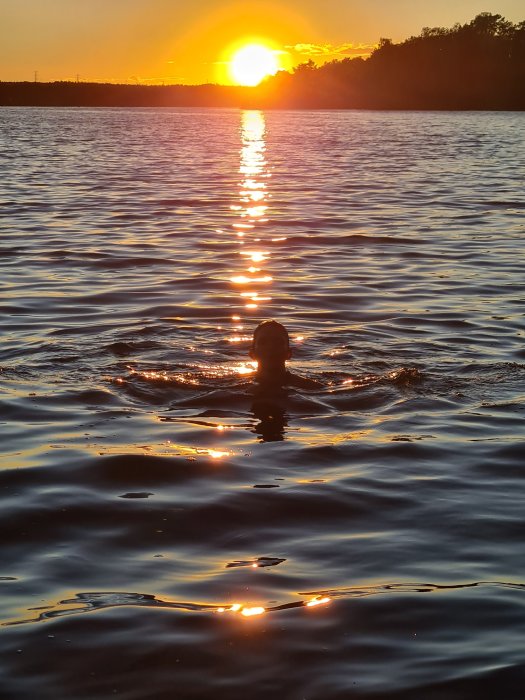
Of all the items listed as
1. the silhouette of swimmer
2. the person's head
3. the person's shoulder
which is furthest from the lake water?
the person's head

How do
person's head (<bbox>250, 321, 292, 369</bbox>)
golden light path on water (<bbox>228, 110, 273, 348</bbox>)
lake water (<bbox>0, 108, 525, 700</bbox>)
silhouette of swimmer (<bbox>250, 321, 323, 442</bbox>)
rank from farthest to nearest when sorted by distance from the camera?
golden light path on water (<bbox>228, 110, 273, 348</bbox>) → person's head (<bbox>250, 321, 292, 369</bbox>) → silhouette of swimmer (<bbox>250, 321, 323, 442</bbox>) → lake water (<bbox>0, 108, 525, 700</bbox>)

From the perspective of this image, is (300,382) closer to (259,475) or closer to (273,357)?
(273,357)

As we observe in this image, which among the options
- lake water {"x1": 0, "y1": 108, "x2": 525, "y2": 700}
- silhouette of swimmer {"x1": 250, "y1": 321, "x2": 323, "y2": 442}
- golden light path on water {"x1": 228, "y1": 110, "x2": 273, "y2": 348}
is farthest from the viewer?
golden light path on water {"x1": 228, "y1": 110, "x2": 273, "y2": 348}

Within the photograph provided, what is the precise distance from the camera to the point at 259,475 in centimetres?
763

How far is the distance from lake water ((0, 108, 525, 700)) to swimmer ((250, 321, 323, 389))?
18cm

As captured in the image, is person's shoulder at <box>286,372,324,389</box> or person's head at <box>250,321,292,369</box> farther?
person's shoulder at <box>286,372,324,389</box>

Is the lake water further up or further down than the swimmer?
further down

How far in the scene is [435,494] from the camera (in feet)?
23.7

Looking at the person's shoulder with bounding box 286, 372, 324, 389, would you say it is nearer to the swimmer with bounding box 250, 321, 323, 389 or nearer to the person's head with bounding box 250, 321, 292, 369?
the swimmer with bounding box 250, 321, 323, 389

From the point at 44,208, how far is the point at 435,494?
2058 cm

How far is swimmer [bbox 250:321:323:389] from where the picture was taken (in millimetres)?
9219

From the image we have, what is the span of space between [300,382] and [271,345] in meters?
0.76

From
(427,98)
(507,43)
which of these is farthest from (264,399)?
(507,43)

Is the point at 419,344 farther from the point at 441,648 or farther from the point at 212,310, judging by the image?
the point at 441,648
